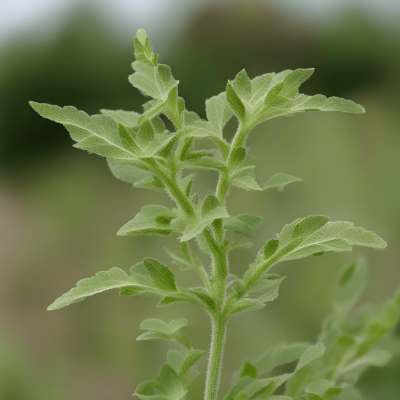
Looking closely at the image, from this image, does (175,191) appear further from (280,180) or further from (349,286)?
(349,286)

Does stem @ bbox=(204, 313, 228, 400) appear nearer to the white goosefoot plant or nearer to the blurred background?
the white goosefoot plant

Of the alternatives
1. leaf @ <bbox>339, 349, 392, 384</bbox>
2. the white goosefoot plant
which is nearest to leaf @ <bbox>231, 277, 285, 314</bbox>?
the white goosefoot plant

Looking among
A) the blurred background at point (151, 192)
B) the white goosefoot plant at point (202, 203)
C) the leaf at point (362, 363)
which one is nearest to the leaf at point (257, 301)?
the white goosefoot plant at point (202, 203)

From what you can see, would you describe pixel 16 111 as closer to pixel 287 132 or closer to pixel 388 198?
pixel 287 132

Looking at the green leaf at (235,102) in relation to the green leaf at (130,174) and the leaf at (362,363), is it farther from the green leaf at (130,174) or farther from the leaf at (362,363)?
the leaf at (362,363)

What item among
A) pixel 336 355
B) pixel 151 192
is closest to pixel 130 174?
pixel 336 355
